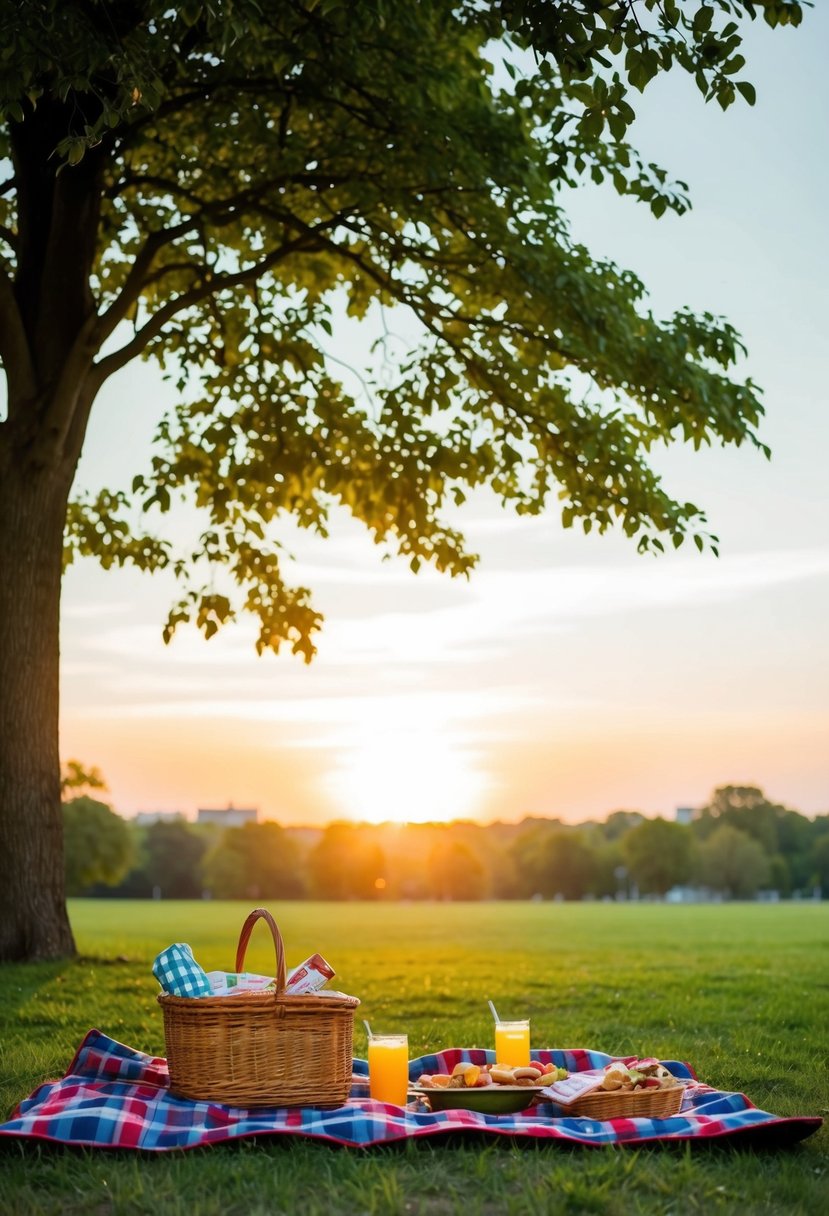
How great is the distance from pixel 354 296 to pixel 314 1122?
11.5 metres

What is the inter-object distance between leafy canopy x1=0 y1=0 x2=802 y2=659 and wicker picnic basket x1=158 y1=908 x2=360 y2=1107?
6.89 m

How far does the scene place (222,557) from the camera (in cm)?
1606

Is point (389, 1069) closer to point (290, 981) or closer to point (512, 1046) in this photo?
point (290, 981)

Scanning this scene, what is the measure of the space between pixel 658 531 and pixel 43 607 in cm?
607

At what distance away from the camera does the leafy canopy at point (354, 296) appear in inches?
480

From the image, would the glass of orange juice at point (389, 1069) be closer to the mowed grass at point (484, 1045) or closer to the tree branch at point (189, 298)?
the mowed grass at point (484, 1045)

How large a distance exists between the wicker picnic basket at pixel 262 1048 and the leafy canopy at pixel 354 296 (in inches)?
271

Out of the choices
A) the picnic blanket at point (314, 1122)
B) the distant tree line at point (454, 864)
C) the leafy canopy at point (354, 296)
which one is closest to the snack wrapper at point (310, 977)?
the picnic blanket at point (314, 1122)

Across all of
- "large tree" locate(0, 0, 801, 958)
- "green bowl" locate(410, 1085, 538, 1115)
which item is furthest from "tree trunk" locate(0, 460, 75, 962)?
"green bowl" locate(410, 1085, 538, 1115)

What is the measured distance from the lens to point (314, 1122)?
5273 millimetres

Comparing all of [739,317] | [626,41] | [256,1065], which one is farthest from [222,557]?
[256,1065]

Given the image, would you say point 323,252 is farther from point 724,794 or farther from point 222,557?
point 724,794

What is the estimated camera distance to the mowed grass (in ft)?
14.6

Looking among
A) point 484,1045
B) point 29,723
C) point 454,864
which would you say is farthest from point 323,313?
point 454,864
